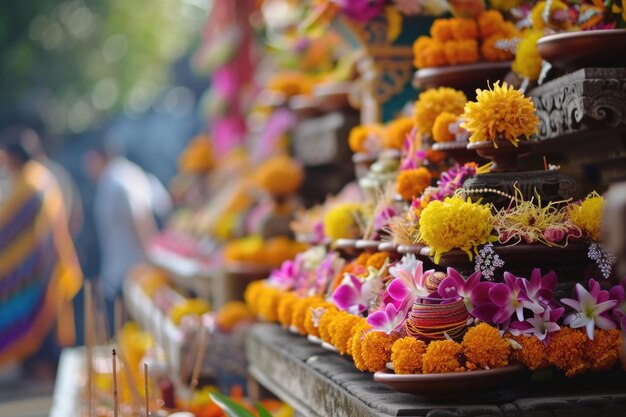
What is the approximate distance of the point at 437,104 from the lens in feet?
11.9

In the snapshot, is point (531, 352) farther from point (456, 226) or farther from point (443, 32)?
point (443, 32)

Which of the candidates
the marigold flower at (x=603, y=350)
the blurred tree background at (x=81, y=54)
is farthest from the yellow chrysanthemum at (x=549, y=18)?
the blurred tree background at (x=81, y=54)

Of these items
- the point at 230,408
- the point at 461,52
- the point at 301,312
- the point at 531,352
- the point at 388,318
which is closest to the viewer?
the point at 531,352

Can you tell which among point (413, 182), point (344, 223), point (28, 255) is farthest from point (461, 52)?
point (28, 255)

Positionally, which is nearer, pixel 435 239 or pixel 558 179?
pixel 435 239

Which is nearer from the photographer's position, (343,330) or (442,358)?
(442,358)

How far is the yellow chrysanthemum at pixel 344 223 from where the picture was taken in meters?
4.02

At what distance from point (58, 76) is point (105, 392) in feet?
37.5

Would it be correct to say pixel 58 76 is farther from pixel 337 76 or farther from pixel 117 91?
pixel 337 76

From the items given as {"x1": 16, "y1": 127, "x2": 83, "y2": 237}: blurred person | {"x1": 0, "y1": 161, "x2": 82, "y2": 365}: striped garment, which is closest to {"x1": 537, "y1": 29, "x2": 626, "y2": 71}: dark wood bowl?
{"x1": 0, "y1": 161, "x2": 82, "y2": 365}: striped garment

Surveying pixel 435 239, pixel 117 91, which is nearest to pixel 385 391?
pixel 435 239

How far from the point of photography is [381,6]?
488cm

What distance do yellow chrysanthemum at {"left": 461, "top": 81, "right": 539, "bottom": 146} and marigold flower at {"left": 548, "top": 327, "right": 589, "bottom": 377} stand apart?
55cm

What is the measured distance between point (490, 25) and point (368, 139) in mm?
848
